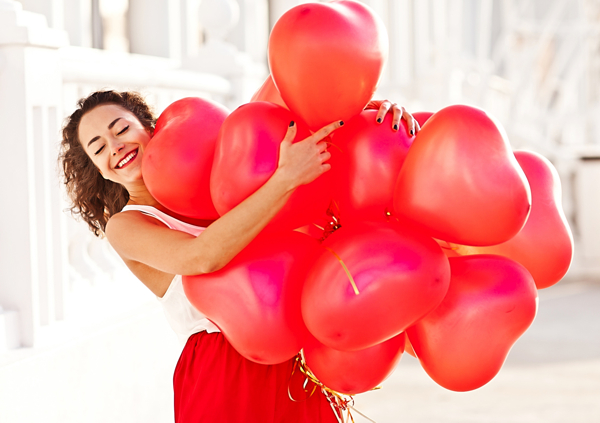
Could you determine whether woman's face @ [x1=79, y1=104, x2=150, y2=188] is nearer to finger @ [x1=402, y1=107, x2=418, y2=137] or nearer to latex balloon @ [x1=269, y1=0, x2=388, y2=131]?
latex balloon @ [x1=269, y1=0, x2=388, y2=131]

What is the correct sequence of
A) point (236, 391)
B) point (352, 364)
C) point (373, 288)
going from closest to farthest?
point (373, 288) → point (352, 364) → point (236, 391)

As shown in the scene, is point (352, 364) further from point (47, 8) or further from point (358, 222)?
point (47, 8)

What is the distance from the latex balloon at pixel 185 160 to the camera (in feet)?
3.98

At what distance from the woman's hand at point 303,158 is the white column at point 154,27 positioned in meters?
3.28

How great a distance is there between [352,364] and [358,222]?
0.83ft

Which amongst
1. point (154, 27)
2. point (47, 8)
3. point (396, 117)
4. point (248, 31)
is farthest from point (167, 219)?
point (248, 31)

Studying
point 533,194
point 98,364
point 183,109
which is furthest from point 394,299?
point 98,364

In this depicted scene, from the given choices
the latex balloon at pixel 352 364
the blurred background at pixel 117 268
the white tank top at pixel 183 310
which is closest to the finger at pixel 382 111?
the latex balloon at pixel 352 364

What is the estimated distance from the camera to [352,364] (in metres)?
1.18

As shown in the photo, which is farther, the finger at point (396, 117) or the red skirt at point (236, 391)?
the red skirt at point (236, 391)

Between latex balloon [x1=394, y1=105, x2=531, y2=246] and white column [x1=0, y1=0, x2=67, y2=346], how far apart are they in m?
1.34

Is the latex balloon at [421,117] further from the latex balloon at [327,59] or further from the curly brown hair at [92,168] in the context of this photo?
the curly brown hair at [92,168]

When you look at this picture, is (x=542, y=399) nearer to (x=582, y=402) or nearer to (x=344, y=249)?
(x=582, y=402)

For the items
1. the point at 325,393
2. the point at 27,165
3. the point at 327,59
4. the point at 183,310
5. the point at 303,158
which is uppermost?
the point at 327,59
